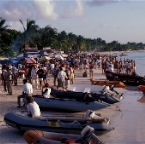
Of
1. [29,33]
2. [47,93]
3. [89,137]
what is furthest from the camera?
[29,33]

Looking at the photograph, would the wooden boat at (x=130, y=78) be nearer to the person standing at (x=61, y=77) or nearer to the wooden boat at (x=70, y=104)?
the person standing at (x=61, y=77)

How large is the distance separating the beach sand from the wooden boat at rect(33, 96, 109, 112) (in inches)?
15.8

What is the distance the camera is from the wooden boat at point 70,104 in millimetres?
13930

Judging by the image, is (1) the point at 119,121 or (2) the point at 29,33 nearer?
(1) the point at 119,121

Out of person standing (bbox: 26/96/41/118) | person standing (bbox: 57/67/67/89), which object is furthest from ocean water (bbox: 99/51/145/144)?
person standing (bbox: 57/67/67/89)

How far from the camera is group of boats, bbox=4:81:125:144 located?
29.2 ft

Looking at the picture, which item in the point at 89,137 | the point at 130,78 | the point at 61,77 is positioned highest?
the point at 61,77

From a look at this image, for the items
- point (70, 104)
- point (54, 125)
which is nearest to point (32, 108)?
point (54, 125)

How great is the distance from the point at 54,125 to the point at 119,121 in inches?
137

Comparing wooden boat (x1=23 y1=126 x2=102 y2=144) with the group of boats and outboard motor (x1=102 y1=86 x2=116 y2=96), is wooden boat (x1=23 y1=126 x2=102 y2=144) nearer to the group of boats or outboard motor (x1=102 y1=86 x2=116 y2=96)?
the group of boats

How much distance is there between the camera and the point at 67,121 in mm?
10625

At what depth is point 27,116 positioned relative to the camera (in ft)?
35.7

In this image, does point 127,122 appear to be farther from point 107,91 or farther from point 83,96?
point 107,91

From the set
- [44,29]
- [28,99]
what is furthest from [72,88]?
[44,29]
